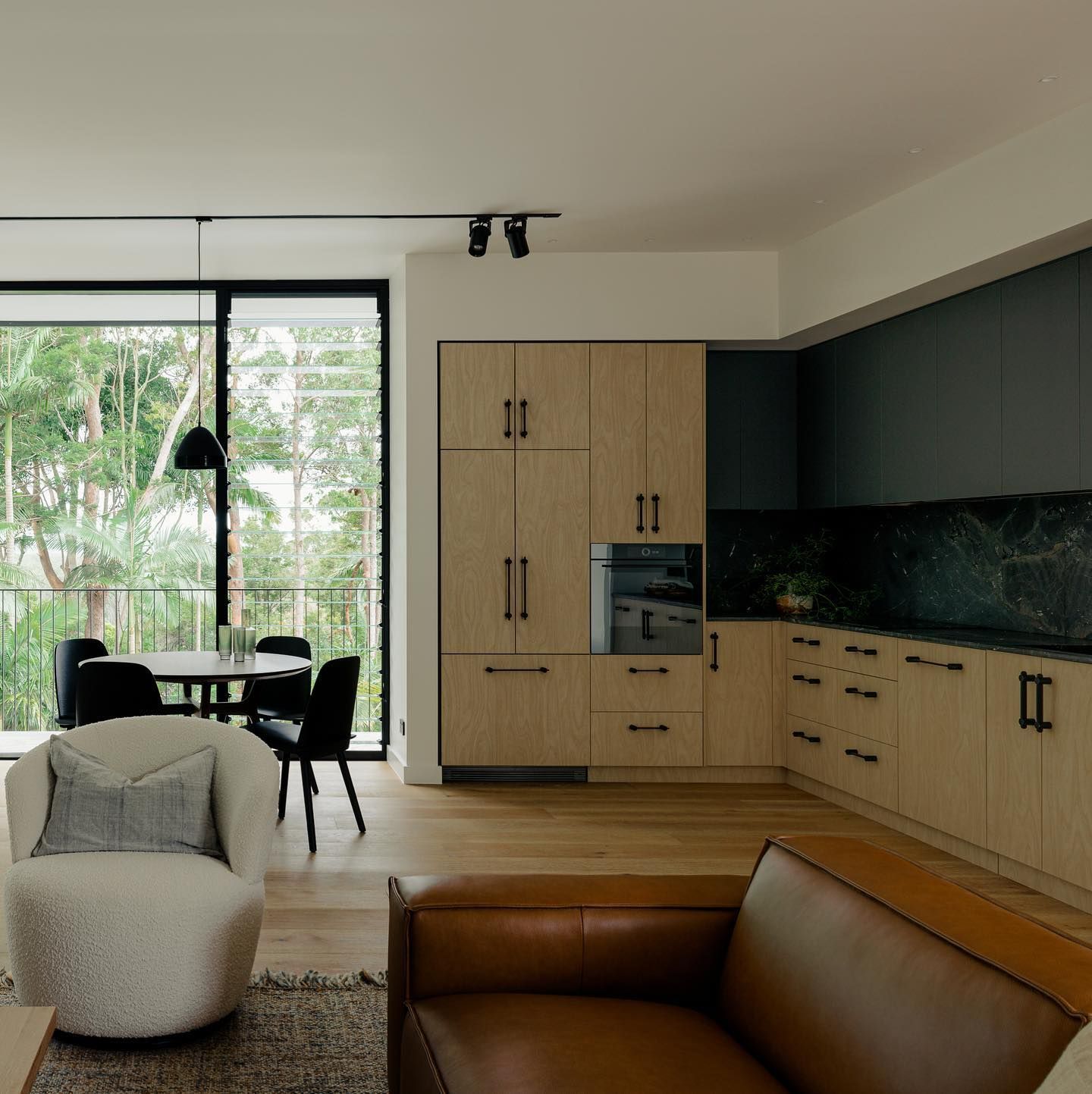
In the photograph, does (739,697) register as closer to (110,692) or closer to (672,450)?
(672,450)

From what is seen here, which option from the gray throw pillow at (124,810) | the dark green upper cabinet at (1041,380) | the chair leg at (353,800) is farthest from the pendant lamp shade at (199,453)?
the dark green upper cabinet at (1041,380)

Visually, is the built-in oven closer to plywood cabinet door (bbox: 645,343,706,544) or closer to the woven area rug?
plywood cabinet door (bbox: 645,343,706,544)

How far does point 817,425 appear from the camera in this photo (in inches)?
233

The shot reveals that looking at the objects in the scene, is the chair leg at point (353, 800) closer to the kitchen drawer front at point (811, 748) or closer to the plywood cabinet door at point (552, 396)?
the plywood cabinet door at point (552, 396)

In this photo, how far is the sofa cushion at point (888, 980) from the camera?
133cm

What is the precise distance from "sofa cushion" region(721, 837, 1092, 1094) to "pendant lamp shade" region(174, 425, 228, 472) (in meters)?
3.83

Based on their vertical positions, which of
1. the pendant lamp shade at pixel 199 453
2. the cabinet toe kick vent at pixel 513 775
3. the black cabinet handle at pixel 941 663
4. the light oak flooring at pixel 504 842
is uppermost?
the pendant lamp shade at pixel 199 453

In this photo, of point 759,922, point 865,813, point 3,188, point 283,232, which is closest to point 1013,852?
point 865,813

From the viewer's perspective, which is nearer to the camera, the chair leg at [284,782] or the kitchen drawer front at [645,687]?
the chair leg at [284,782]

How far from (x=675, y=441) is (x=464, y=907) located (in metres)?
4.05

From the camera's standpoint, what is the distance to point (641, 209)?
5.05m

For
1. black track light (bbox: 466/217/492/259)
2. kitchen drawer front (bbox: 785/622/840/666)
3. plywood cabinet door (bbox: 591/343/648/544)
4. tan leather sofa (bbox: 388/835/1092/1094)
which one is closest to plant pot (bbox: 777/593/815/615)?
kitchen drawer front (bbox: 785/622/840/666)

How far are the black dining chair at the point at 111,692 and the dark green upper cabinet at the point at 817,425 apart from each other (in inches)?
142

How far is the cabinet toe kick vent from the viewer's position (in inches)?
227
